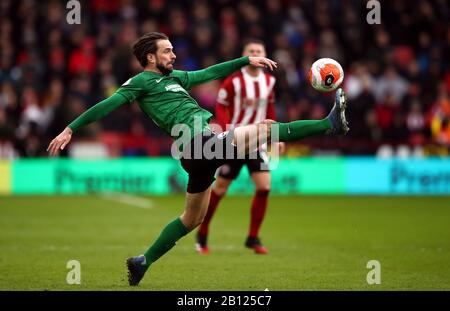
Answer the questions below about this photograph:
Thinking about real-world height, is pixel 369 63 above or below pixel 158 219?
above

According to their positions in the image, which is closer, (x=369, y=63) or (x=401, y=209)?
(x=401, y=209)

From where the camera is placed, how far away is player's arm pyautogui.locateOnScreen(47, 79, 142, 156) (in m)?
6.98

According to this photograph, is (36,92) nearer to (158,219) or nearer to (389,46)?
(158,219)

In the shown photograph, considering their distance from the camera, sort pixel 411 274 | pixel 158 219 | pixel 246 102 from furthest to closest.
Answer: pixel 158 219, pixel 246 102, pixel 411 274

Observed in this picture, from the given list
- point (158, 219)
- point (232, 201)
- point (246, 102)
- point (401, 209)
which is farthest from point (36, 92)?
point (246, 102)

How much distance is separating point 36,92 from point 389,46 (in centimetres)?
867

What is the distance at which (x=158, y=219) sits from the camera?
1384cm

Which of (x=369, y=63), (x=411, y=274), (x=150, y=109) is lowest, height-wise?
(x=411, y=274)

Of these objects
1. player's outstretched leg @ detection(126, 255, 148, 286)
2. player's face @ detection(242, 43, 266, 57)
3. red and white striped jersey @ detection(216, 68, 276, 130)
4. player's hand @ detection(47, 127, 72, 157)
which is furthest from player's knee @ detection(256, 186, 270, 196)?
player's hand @ detection(47, 127, 72, 157)

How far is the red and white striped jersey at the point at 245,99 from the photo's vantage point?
34.9 feet

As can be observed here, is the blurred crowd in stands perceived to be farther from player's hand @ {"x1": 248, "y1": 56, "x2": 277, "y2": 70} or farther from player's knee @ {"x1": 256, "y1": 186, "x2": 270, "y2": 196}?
player's hand @ {"x1": 248, "y1": 56, "x2": 277, "y2": 70}

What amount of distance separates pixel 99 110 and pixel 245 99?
3.62 metres

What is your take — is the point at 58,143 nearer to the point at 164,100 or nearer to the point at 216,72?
the point at 164,100

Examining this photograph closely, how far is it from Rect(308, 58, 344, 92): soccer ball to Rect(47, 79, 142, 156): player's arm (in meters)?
1.50
